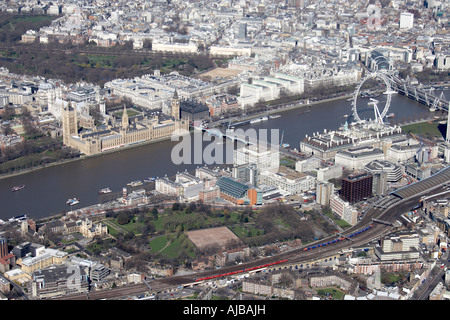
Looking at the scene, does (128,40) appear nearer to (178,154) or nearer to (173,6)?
(173,6)

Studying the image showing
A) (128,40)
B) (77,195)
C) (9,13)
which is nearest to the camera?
(77,195)

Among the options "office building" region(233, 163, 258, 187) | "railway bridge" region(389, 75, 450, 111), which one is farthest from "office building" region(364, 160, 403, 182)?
"railway bridge" region(389, 75, 450, 111)

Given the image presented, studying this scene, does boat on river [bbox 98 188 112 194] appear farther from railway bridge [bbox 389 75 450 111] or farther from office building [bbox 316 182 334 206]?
railway bridge [bbox 389 75 450 111]

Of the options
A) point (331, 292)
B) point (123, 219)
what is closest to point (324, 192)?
point (331, 292)

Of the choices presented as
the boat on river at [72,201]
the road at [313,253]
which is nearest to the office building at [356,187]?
the road at [313,253]

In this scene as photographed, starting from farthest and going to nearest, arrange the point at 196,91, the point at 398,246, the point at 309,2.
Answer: the point at 309,2, the point at 196,91, the point at 398,246

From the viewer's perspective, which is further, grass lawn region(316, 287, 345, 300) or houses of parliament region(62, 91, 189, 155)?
houses of parliament region(62, 91, 189, 155)

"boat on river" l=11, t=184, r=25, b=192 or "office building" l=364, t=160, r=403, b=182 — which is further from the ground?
"office building" l=364, t=160, r=403, b=182
